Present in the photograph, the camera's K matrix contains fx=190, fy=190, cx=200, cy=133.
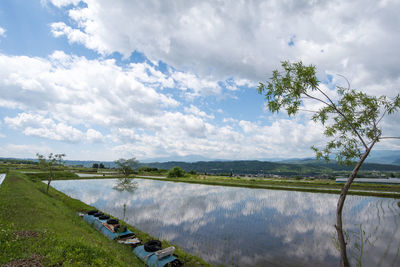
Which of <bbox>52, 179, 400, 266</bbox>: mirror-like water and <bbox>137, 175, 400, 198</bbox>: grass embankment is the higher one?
<bbox>52, 179, 400, 266</bbox>: mirror-like water

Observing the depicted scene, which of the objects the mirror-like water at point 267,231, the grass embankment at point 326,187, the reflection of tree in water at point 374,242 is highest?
the reflection of tree in water at point 374,242

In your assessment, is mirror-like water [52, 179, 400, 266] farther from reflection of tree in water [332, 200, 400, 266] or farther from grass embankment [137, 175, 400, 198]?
grass embankment [137, 175, 400, 198]

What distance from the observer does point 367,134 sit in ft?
36.5

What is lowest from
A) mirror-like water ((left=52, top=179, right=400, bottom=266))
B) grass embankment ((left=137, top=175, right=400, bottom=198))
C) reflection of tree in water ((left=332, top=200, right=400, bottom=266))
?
grass embankment ((left=137, top=175, right=400, bottom=198))

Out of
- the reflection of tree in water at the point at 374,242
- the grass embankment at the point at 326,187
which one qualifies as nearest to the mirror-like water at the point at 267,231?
the reflection of tree in water at the point at 374,242

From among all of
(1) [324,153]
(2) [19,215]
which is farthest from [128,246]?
(1) [324,153]

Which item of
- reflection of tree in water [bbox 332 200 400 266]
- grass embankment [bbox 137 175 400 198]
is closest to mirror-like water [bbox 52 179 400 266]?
reflection of tree in water [bbox 332 200 400 266]

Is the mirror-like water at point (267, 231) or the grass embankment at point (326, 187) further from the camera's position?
the grass embankment at point (326, 187)

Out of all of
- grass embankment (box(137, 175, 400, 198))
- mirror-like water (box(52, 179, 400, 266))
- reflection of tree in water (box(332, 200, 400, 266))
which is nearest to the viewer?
reflection of tree in water (box(332, 200, 400, 266))

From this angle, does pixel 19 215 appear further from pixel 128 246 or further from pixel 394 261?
pixel 394 261

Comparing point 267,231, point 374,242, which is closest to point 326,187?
point 374,242

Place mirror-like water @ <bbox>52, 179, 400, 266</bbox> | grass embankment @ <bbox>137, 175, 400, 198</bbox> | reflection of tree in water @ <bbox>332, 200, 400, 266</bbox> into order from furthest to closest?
1. grass embankment @ <bbox>137, 175, 400, 198</bbox>
2. mirror-like water @ <bbox>52, 179, 400, 266</bbox>
3. reflection of tree in water @ <bbox>332, 200, 400, 266</bbox>

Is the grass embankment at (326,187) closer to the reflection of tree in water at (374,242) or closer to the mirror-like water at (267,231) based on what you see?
the mirror-like water at (267,231)

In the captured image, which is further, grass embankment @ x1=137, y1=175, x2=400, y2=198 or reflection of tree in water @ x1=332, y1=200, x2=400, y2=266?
grass embankment @ x1=137, y1=175, x2=400, y2=198
